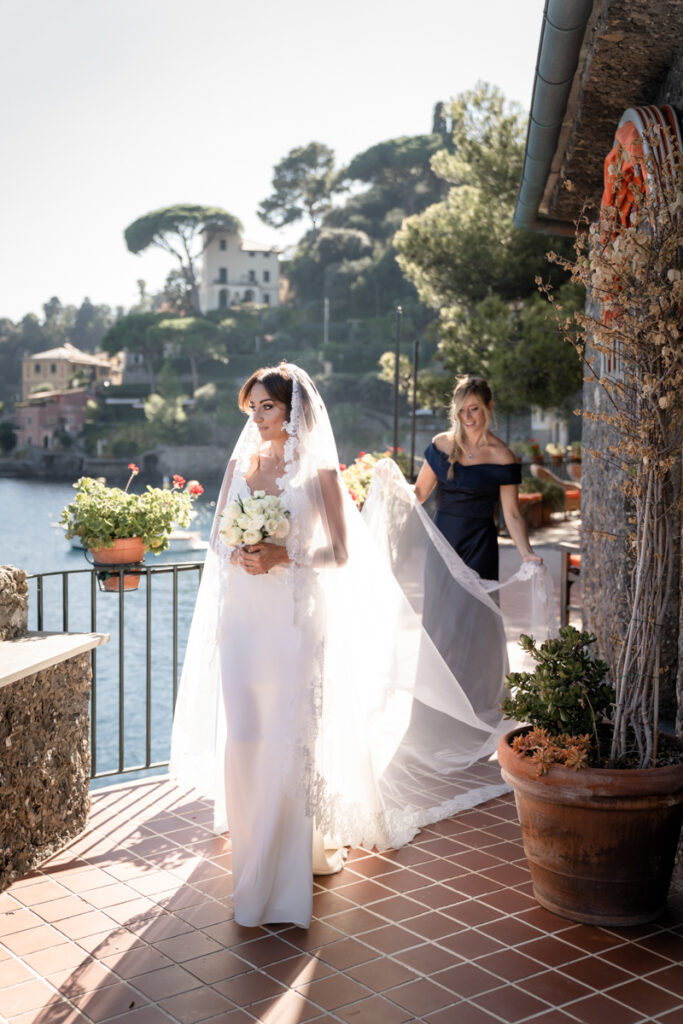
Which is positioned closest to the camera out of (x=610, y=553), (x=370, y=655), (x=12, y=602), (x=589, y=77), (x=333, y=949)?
(x=333, y=949)

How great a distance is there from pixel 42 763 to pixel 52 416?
70.9 metres

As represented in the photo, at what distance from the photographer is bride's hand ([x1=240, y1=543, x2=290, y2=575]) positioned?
3.09m

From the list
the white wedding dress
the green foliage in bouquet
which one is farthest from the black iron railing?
the green foliage in bouquet

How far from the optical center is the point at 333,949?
114 inches

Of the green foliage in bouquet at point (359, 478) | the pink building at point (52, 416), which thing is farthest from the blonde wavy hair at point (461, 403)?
the pink building at point (52, 416)

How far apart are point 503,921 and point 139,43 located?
18.7 m

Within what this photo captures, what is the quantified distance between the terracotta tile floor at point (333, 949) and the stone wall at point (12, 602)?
Result: 83 cm

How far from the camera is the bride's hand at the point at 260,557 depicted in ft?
10.1

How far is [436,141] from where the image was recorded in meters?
65.6

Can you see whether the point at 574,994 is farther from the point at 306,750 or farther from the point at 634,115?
the point at 634,115

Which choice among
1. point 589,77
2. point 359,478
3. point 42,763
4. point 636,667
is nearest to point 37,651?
point 42,763

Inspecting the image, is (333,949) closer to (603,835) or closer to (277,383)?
(603,835)

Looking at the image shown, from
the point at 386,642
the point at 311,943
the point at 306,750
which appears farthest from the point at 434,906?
the point at 386,642

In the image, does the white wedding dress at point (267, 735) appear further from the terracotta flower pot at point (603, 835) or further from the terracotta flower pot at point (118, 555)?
the terracotta flower pot at point (118, 555)
